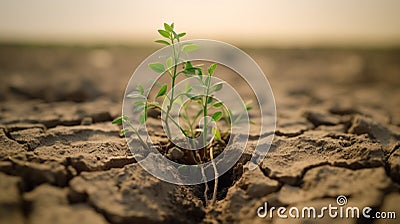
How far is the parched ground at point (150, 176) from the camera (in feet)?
6.28

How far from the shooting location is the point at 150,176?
215 cm

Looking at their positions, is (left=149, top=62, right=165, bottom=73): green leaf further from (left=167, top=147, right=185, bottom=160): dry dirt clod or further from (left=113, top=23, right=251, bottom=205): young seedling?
(left=167, top=147, right=185, bottom=160): dry dirt clod

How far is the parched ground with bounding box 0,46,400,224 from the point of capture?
1.92 meters

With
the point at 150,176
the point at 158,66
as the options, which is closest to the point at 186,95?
the point at 158,66

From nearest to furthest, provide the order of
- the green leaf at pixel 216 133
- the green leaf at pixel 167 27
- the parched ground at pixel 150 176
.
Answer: the parched ground at pixel 150 176, the green leaf at pixel 167 27, the green leaf at pixel 216 133

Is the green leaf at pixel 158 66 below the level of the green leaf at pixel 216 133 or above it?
above

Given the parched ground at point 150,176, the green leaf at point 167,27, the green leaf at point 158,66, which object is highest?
the green leaf at point 167,27

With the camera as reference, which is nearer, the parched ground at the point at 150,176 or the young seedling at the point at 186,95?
the parched ground at the point at 150,176

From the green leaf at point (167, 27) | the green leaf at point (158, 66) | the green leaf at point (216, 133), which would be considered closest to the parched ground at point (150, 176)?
the green leaf at point (216, 133)

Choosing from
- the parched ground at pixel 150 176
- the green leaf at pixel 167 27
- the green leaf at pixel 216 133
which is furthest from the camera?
the green leaf at pixel 216 133

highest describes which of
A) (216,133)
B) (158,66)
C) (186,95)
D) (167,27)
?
(167,27)

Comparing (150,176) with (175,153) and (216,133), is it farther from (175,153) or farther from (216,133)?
(216,133)

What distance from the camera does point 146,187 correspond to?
6.75 feet

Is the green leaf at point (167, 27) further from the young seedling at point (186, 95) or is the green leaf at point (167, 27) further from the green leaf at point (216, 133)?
the green leaf at point (216, 133)
